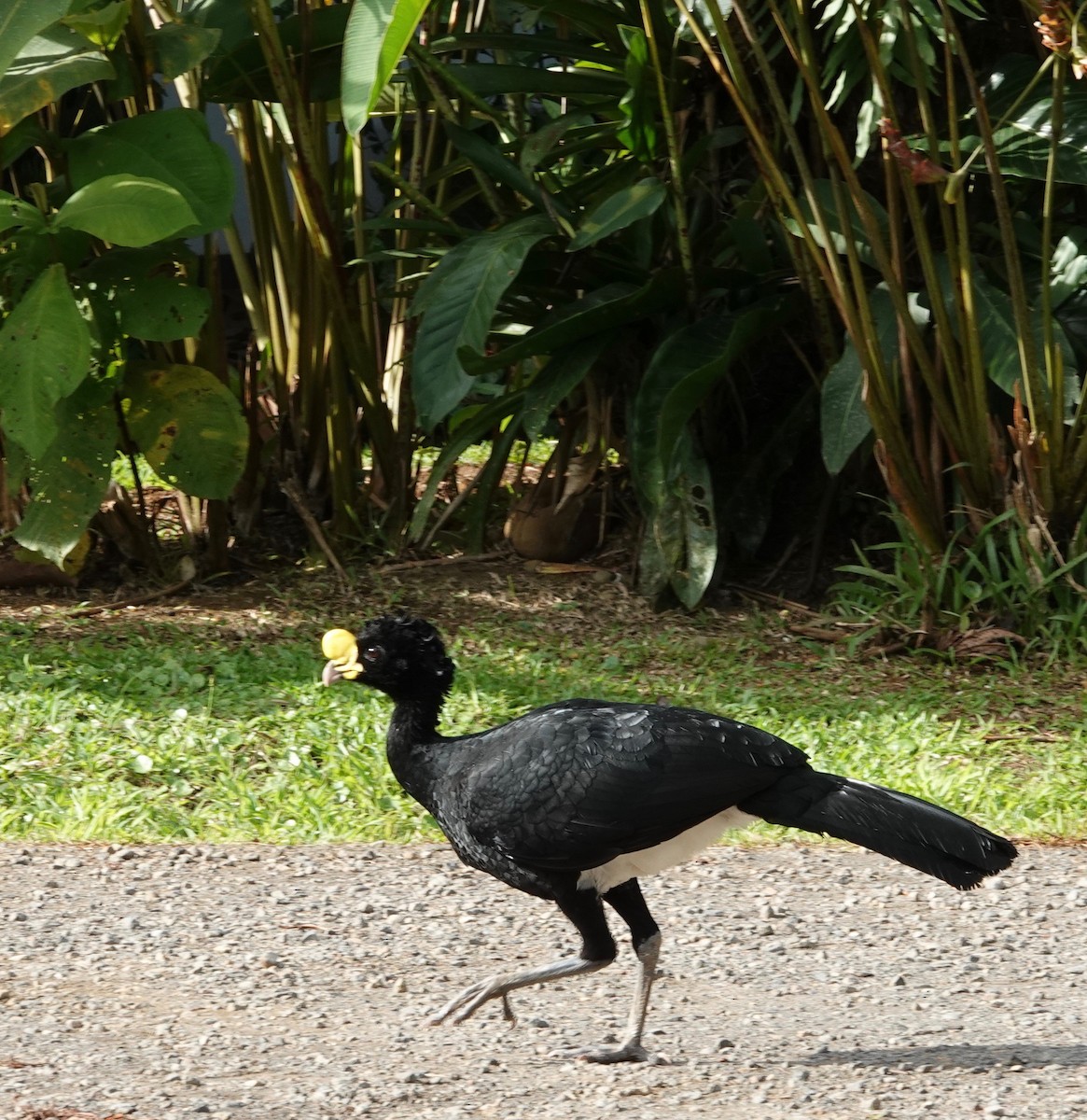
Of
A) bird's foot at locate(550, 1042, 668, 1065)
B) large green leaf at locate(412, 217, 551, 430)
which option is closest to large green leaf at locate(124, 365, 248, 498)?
large green leaf at locate(412, 217, 551, 430)

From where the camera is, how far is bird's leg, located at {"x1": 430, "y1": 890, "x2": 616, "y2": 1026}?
3160 mm

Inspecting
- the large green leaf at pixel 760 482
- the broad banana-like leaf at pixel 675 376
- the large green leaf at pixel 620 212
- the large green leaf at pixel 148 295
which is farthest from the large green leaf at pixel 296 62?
the large green leaf at pixel 760 482

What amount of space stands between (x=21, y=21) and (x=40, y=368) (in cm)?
115

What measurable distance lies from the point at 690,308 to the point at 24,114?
2564 mm

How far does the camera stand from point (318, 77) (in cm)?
639

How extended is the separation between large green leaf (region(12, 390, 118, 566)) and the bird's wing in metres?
3.26

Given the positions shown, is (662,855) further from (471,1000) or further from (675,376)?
(675,376)

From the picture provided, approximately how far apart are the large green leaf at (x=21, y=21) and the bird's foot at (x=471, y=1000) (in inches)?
139

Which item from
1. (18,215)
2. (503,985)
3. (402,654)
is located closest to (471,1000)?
(503,985)

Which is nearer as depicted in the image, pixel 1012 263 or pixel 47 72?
pixel 1012 263

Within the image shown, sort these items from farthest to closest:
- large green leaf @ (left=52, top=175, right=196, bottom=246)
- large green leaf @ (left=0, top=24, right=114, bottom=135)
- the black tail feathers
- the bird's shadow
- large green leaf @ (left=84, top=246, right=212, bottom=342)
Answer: large green leaf @ (left=84, top=246, right=212, bottom=342)
large green leaf @ (left=0, top=24, right=114, bottom=135)
large green leaf @ (left=52, top=175, right=196, bottom=246)
the bird's shadow
the black tail feathers

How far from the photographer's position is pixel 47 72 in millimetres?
5695

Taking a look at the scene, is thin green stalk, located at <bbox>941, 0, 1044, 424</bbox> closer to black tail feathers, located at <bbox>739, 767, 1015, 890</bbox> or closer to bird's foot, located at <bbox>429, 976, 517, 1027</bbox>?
black tail feathers, located at <bbox>739, 767, 1015, 890</bbox>

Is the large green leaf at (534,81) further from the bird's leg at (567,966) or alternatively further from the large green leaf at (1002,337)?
the bird's leg at (567,966)
